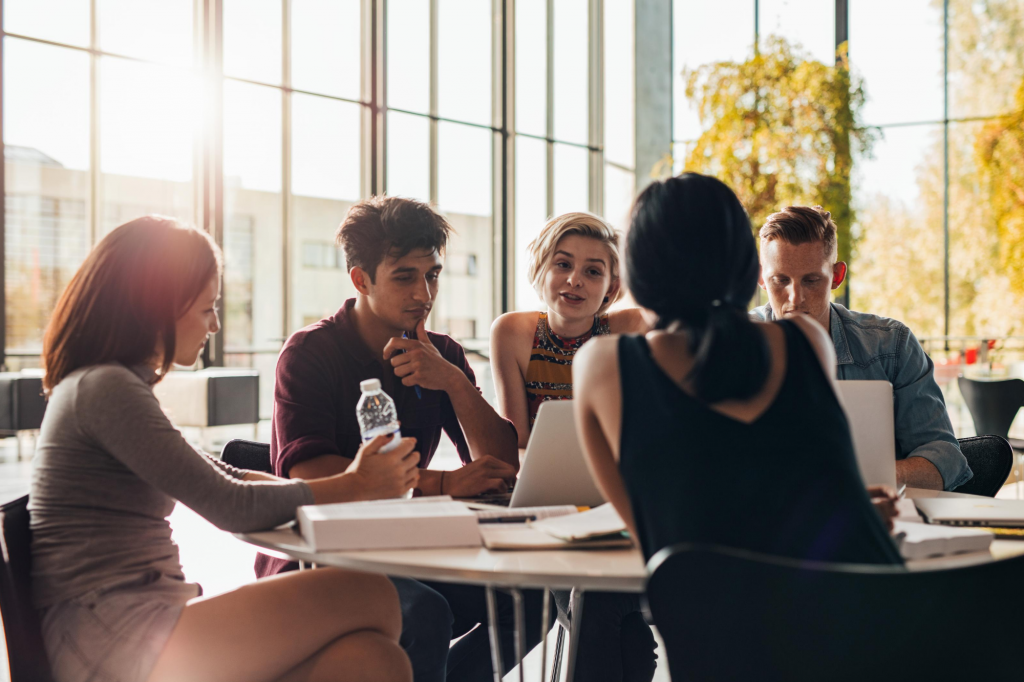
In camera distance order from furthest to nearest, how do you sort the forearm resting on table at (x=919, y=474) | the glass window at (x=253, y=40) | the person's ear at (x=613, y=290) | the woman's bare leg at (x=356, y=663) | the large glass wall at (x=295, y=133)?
→ the glass window at (x=253, y=40) < the large glass wall at (x=295, y=133) < the person's ear at (x=613, y=290) < the forearm resting on table at (x=919, y=474) < the woman's bare leg at (x=356, y=663)

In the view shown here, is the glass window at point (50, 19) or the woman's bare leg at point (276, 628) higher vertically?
the glass window at point (50, 19)

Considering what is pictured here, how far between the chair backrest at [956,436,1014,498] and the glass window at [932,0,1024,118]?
779 cm

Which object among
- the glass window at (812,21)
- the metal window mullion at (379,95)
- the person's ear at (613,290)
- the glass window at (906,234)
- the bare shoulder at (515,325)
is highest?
the glass window at (812,21)

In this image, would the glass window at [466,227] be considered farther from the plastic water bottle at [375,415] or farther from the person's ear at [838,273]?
the plastic water bottle at [375,415]

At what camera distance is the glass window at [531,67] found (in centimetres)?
902

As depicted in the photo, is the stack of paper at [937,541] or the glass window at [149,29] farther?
the glass window at [149,29]

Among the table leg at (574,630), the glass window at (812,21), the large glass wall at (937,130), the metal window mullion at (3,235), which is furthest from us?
the glass window at (812,21)

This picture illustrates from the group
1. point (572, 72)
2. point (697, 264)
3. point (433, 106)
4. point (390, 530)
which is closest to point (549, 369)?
point (390, 530)

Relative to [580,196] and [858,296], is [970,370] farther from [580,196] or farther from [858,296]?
[580,196]

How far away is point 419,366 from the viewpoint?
2008 mm

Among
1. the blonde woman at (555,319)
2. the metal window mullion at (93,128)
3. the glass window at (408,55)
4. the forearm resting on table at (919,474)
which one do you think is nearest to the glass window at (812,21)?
the glass window at (408,55)

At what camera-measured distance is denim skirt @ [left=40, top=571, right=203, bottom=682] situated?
4.11 feet

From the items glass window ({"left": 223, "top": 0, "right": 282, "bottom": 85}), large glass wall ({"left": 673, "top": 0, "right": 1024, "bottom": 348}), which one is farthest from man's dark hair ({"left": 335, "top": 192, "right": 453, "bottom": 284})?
large glass wall ({"left": 673, "top": 0, "right": 1024, "bottom": 348})

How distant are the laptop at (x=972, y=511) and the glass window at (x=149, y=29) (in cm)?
670
